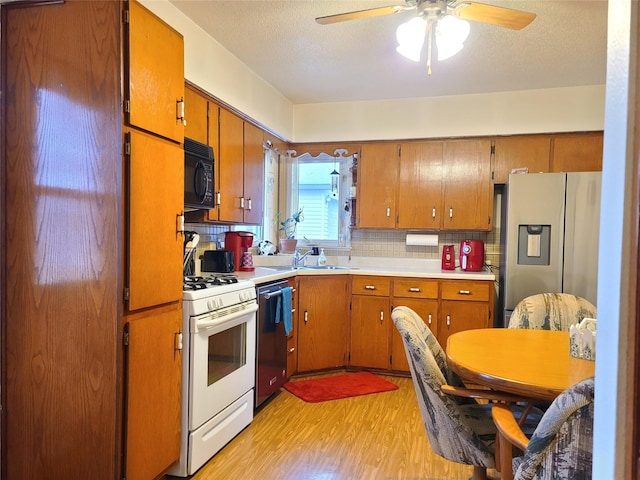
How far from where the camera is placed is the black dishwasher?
2797 millimetres

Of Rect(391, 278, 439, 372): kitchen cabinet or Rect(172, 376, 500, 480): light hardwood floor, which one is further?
Rect(391, 278, 439, 372): kitchen cabinet

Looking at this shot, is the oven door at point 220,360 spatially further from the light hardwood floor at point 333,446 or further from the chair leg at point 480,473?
the chair leg at point 480,473

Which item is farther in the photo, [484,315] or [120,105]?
[484,315]

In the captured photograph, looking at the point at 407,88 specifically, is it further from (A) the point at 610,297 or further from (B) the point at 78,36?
(A) the point at 610,297

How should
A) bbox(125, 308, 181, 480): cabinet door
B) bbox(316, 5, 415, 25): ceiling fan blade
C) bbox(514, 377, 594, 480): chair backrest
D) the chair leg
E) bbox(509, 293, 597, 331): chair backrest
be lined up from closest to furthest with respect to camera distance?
1. bbox(514, 377, 594, 480): chair backrest
2. bbox(125, 308, 181, 480): cabinet door
3. the chair leg
4. bbox(316, 5, 415, 25): ceiling fan blade
5. bbox(509, 293, 597, 331): chair backrest

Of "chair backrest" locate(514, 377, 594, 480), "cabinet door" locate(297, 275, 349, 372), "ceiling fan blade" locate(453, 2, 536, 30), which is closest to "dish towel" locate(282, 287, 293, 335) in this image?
"cabinet door" locate(297, 275, 349, 372)

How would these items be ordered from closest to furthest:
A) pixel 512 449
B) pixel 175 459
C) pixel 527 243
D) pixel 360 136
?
pixel 512 449, pixel 175 459, pixel 527 243, pixel 360 136

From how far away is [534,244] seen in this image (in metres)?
3.32

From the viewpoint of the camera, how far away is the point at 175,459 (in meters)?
2.05

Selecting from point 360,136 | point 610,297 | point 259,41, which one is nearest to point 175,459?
point 610,297

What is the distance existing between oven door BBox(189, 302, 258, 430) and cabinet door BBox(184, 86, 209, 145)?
111cm

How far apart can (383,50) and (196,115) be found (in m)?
1.33

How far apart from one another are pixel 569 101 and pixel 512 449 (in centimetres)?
321

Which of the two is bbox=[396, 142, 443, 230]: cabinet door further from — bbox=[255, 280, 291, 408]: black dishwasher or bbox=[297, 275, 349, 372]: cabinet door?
bbox=[255, 280, 291, 408]: black dishwasher
